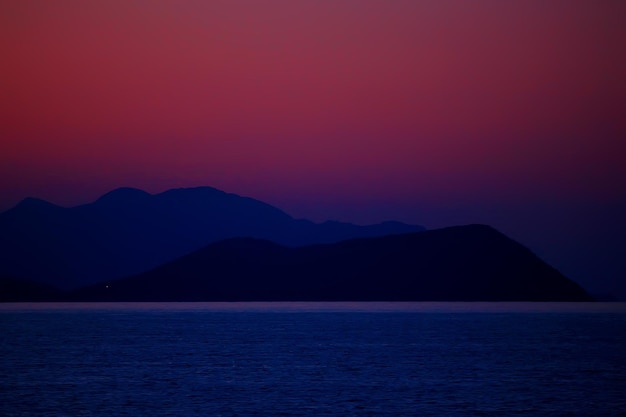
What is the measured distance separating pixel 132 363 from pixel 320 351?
19.5 metres

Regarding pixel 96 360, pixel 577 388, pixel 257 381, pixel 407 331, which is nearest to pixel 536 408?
pixel 577 388

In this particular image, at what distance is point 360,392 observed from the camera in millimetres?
Answer: 55750

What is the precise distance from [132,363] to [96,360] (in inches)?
181

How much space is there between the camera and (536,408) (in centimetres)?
4925

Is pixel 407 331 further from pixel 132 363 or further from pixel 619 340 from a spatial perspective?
pixel 132 363

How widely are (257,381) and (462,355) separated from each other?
28340mm

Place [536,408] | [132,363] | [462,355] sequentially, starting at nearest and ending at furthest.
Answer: [536,408]
[132,363]
[462,355]

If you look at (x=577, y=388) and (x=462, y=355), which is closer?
(x=577, y=388)

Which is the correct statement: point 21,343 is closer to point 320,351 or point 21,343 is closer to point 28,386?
point 320,351

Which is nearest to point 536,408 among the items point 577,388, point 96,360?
point 577,388

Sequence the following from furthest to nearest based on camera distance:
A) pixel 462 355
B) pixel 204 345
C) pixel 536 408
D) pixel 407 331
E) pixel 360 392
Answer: pixel 407 331
pixel 204 345
pixel 462 355
pixel 360 392
pixel 536 408

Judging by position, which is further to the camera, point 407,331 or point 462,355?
Answer: point 407,331

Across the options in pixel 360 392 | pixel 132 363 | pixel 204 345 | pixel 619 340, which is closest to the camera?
pixel 360 392

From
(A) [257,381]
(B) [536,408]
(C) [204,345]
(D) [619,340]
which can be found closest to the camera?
(B) [536,408]
